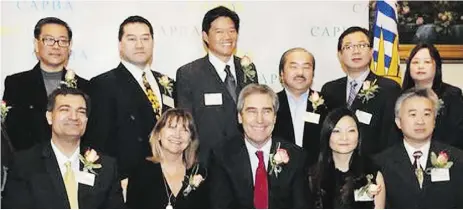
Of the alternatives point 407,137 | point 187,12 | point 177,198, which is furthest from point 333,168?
point 187,12

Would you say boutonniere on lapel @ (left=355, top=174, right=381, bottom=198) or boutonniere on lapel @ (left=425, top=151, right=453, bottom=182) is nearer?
boutonniere on lapel @ (left=355, top=174, right=381, bottom=198)

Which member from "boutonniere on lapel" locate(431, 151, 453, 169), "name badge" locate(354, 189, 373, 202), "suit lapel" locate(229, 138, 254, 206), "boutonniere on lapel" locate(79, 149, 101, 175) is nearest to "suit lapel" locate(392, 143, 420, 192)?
"boutonniere on lapel" locate(431, 151, 453, 169)

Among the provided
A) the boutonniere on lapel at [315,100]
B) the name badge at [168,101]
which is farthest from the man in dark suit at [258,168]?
the name badge at [168,101]

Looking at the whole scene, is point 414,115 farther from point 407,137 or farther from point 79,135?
point 79,135

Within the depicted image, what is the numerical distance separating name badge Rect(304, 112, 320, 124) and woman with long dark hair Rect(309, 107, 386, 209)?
0.76ft

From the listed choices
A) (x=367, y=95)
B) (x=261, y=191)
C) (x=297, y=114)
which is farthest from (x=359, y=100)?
(x=261, y=191)

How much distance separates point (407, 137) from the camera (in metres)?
3.97

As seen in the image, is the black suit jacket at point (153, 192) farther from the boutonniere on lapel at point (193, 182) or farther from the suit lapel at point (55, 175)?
the suit lapel at point (55, 175)

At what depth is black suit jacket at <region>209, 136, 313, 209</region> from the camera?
3.82 meters

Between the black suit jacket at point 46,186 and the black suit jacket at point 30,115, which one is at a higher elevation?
the black suit jacket at point 30,115

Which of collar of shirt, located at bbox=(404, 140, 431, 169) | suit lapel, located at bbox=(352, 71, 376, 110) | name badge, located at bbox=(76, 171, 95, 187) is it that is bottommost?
name badge, located at bbox=(76, 171, 95, 187)

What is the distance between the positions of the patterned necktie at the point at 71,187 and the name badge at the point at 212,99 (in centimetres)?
88

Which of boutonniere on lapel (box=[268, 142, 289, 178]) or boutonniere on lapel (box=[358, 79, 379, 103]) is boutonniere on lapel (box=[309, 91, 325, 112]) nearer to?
boutonniere on lapel (box=[358, 79, 379, 103])

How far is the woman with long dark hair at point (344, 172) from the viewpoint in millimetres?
3805
